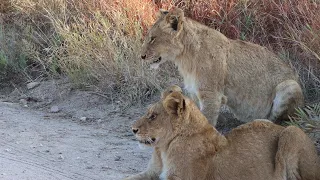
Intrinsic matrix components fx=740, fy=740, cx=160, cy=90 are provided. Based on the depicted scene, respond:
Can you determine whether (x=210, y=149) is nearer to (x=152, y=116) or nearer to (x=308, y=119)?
(x=152, y=116)

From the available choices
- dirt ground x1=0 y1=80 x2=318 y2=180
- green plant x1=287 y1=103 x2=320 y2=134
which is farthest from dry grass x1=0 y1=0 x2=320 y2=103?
green plant x1=287 y1=103 x2=320 y2=134

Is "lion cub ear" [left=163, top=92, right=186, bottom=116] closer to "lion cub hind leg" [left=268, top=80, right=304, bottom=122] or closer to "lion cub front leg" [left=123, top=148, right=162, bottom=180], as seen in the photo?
"lion cub front leg" [left=123, top=148, right=162, bottom=180]

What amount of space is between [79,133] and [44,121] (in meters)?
0.70

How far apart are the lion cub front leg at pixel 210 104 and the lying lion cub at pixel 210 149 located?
1538mm

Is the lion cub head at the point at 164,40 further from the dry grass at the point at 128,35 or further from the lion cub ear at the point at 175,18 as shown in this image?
the dry grass at the point at 128,35

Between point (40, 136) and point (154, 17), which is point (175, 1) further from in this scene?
point (40, 136)

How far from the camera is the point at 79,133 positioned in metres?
8.30

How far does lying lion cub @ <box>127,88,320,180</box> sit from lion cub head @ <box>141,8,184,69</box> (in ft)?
5.99

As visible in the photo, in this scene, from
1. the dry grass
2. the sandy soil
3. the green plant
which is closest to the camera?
the sandy soil

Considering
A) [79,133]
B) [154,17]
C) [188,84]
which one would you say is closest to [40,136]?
[79,133]

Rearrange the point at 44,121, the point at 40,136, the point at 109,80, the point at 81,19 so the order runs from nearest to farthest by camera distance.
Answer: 1. the point at 40,136
2. the point at 44,121
3. the point at 109,80
4. the point at 81,19

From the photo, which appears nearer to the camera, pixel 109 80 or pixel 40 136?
pixel 40 136

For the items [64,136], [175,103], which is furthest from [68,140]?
[175,103]

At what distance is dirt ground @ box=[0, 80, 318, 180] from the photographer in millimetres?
6797
